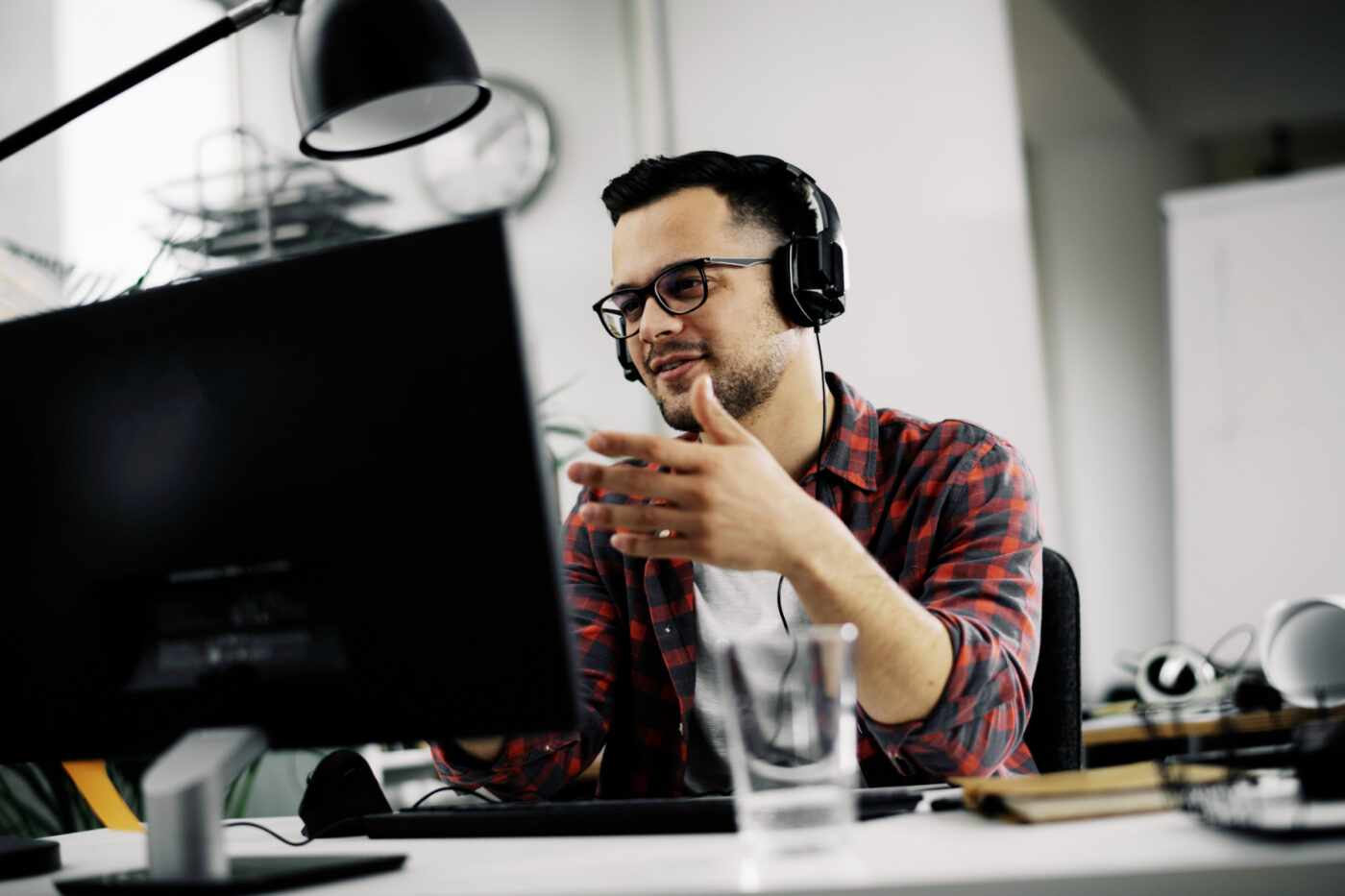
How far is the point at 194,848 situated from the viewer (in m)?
0.70

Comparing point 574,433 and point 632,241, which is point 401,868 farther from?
point 574,433

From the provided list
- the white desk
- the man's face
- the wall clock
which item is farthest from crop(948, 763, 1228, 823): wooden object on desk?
the wall clock

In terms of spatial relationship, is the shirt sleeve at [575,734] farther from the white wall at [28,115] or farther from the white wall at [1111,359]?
the white wall at [1111,359]

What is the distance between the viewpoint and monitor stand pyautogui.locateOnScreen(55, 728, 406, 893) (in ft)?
2.23

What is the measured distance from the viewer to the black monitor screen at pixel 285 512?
67 cm

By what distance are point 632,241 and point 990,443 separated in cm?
49

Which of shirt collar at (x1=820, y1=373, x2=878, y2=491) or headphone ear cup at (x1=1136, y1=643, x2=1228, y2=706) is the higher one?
shirt collar at (x1=820, y1=373, x2=878, y2=491)

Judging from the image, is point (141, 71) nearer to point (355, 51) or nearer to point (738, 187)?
point (355, 51)

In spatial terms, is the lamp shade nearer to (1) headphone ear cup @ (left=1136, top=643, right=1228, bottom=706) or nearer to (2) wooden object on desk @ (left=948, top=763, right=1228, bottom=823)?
(2) wooden object on desk @ (left=948, top=763, right=1228, bottom=823)

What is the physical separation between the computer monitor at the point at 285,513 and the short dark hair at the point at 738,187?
0.77 metres

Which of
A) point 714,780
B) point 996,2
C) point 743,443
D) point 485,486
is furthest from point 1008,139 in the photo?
point 485,486

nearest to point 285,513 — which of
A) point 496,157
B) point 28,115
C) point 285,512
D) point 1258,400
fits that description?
point 285,512

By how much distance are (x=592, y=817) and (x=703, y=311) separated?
0.75m

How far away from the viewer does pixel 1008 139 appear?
2873 mm
